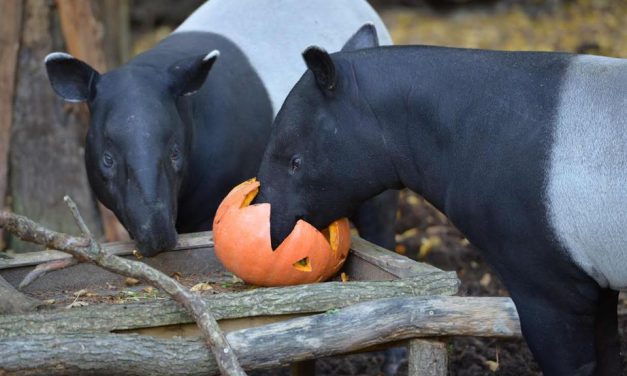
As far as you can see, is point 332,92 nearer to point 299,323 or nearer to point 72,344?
point 299,323

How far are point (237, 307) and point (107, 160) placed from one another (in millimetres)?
1356

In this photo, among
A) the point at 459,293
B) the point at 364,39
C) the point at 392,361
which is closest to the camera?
the point at 459,293

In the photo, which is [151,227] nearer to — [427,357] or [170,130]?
[170,130]

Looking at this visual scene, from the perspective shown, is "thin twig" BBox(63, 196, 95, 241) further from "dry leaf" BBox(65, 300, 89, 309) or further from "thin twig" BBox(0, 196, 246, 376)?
"dry leaf" BBox(65, 300, 89, 309)

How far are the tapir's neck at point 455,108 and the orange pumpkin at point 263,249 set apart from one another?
17.7 inches

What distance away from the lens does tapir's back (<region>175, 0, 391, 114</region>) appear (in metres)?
5.87

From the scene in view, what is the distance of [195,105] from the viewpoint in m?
5.43

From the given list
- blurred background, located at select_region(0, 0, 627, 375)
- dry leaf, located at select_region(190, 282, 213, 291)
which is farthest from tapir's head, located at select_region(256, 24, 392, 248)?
blurred background, located at select_region(0, 0, 627, 375)

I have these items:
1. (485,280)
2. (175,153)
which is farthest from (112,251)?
(485,280)

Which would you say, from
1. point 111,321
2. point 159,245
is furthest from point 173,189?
point 111,321

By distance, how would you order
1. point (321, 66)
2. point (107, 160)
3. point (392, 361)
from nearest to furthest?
point (321, 66), point (107, 160), point (392, 361)

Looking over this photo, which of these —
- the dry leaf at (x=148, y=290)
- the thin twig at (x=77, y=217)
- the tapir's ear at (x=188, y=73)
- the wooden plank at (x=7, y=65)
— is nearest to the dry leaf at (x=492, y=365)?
the dry leaf at (x=148, y=290)

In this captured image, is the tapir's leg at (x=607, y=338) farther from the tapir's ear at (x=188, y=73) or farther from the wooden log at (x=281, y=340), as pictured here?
the tapir's ear at (x=188, y=73)

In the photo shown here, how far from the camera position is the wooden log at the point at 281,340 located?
3.39m
